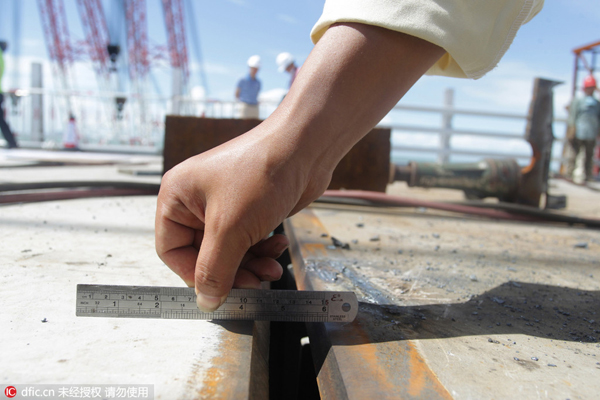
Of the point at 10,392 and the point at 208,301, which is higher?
the point at 208,301

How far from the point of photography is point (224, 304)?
991 mm

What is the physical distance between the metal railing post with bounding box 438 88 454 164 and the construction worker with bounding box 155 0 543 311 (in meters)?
7.81

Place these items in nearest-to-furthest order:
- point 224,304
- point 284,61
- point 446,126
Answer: point 224,304
point 284,61
point 446,126

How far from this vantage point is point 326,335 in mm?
961

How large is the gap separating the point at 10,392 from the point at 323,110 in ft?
2.48

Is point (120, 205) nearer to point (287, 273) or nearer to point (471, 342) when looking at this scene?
point (287, 273)

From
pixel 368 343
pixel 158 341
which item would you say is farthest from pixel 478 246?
pixel 158 341

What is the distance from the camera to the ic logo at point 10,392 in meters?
0.68

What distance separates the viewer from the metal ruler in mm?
960

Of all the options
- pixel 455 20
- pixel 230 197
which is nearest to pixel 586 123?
pixel 455 20

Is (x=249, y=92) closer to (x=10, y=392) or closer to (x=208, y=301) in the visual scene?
(x=208, y=301)

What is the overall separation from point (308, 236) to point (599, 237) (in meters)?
1.96

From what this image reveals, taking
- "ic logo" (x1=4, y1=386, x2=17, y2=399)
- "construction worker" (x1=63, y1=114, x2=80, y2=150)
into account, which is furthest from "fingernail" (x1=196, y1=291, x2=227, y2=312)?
"construction worker" (x1=63, y1=114, x2=80, y2=150)

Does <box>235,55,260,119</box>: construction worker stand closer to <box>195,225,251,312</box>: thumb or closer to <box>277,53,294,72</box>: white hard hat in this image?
<box>277,53,294,72</box>: white hard hat
